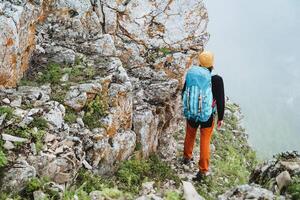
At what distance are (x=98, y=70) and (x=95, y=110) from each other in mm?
1246

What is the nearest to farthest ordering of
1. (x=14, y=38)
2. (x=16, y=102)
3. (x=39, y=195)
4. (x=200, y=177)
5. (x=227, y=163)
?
(x=39, y=195) < (x=16, y=102) < (x=14, y=38) < (x=200, y=177) < (x=227, y=163)

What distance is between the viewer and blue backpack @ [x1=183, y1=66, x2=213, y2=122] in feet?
32.9

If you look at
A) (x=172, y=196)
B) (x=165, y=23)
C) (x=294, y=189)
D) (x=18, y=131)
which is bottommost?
(x=172, y=196)

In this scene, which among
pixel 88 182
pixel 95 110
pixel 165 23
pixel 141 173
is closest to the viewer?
pixel 88 182

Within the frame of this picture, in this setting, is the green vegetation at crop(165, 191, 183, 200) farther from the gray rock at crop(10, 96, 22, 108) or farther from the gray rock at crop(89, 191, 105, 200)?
the gray rock at crop(10, 96, 22, 108)

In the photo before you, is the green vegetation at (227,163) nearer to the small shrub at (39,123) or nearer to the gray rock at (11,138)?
the small shrub at (39,123)

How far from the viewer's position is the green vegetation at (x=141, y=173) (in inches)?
375

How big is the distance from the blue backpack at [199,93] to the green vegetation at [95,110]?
1606 millimetres

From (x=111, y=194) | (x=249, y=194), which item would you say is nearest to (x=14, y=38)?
(x=111, y=194)

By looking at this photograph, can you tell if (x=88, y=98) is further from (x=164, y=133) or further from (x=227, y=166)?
(x=227, y=166)

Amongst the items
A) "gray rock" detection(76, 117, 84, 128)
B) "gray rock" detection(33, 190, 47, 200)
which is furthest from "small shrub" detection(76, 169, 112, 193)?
"gray rock" detection(33, 190, 47, 200)

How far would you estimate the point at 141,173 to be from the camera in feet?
33.4

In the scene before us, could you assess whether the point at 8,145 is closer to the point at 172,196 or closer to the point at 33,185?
the point at 33,185

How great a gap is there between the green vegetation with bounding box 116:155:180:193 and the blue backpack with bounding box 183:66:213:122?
141 centimetres
